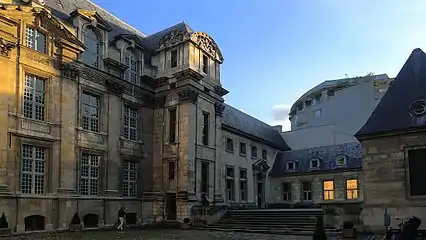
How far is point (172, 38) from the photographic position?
3114 cm

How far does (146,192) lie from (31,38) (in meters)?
12.6

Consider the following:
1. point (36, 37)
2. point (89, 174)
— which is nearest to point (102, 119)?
point (89, 174)

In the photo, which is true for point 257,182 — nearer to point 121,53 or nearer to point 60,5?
point 121,53

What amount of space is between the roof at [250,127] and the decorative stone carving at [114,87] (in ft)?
37.2

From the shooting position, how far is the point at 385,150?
1938 cm

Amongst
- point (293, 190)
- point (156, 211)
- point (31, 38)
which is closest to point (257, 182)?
point (293, 190)

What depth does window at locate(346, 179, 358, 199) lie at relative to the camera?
1566 inches

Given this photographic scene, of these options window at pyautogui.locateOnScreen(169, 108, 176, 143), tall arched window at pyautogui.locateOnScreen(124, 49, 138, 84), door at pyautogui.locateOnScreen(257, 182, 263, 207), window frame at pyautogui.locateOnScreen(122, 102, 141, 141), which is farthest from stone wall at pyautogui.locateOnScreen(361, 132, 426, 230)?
door at pyautogui.locateOnScreen(257, 182, 263, 207)

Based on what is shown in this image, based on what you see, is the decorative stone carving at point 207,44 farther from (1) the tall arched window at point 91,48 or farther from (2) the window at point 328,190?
(2) the window at point 328,190

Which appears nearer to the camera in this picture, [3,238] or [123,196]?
[3,238]

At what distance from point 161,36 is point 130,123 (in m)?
8.30

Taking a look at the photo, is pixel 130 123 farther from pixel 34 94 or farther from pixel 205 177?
pixel 34 94

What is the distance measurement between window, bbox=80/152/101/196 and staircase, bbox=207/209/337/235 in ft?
24.5

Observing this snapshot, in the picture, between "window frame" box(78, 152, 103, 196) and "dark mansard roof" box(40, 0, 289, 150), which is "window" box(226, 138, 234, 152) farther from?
"window frame" box(78, 152, 103, 196)
